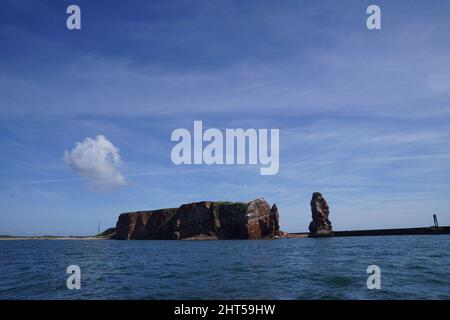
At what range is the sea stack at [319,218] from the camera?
170 metres

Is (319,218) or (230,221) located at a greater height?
(319,218)

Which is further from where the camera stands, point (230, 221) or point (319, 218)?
point (230, 221)

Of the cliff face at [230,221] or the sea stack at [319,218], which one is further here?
the cliff face at [230,221]

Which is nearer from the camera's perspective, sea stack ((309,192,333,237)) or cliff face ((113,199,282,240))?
sea stack ((309,192,333,237))

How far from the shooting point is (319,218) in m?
170

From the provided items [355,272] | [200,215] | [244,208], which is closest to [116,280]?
[355,272]

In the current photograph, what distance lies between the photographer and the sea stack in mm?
169625
